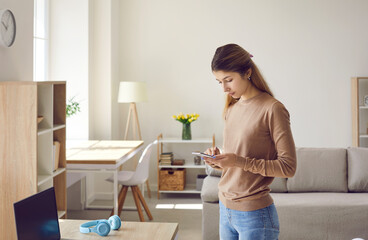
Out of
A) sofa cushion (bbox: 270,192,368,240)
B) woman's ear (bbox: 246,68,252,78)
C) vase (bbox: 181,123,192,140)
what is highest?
woman's ear (bbox: 246,68,252,78)

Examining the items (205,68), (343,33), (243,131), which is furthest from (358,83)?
(243,131)

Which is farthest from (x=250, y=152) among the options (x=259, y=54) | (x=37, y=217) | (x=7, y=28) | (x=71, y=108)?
(x=259, y=54)

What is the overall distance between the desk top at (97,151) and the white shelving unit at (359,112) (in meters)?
2.69

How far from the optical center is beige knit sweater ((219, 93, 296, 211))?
1580 mm

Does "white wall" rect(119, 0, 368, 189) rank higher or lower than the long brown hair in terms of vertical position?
higher

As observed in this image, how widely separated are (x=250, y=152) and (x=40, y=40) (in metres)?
4.04

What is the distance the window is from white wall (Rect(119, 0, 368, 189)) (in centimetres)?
113

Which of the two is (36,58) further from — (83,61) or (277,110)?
(277,110)

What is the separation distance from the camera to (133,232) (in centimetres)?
205

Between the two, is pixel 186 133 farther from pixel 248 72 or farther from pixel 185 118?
pixel 248 72

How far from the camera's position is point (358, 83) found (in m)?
5.48

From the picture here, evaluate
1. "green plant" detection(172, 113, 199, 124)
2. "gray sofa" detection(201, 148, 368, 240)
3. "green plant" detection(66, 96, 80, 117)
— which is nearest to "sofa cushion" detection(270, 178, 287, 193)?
"gray sofa" detection(201, 148, 368, 240)

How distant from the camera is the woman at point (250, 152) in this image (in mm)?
1587

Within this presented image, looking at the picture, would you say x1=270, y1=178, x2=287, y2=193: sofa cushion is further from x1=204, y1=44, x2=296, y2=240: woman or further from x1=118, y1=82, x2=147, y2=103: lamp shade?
x1=204, y1=44, x2=296, y2=240: woman
